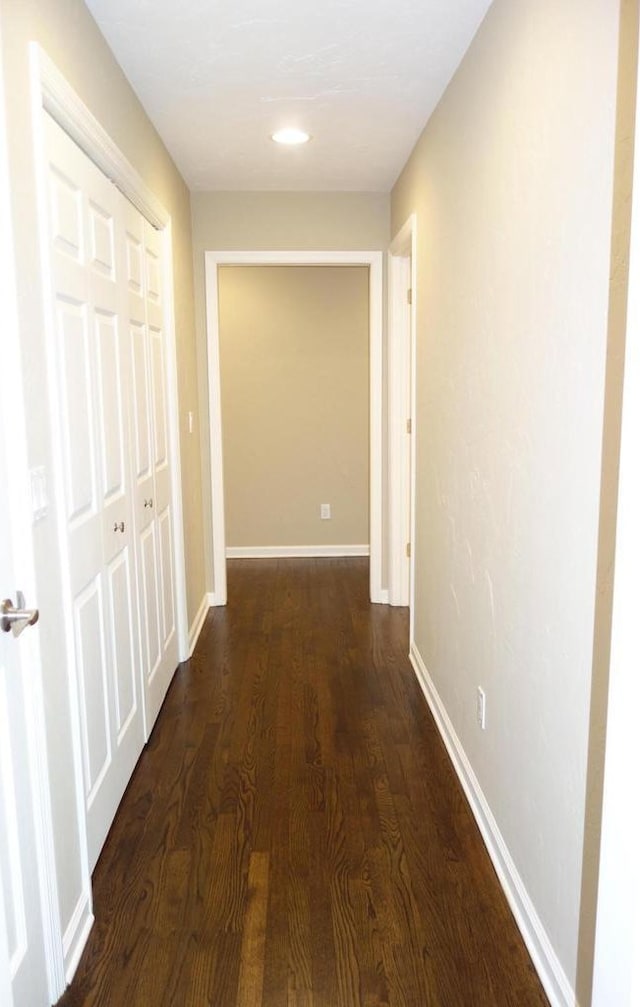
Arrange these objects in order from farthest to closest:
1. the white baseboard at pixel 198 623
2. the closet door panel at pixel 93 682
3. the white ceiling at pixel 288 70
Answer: the white baseboard at pixel 198 623 < the white ceiling at pixel 288 70 < the closet door panel at pixel 93 682

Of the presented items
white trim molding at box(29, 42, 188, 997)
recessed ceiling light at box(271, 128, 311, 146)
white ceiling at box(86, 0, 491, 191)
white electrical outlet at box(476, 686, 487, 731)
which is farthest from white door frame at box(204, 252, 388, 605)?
white electrical outlet at box(476, 686, 487, 731)

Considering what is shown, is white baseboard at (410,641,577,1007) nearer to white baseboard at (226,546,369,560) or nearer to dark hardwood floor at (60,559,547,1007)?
dark hardwood floor at (60,559,547,1007)

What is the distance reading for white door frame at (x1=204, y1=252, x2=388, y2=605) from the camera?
13.8 feet

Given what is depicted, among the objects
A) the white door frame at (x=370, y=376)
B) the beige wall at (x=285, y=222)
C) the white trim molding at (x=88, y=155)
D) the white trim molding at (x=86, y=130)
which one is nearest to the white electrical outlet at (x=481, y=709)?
the white trim molding at (x=88, y=155)

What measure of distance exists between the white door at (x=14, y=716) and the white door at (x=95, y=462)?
28 cm

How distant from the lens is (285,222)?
417 cm

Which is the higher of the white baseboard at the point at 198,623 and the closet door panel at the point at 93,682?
the closet door panel at the point at 93,682

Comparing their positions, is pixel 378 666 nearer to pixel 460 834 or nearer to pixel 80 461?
pixel 460 834

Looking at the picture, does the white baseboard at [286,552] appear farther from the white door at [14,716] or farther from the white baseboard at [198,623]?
the white door at [14,716]

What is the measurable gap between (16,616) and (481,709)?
4.78 feet

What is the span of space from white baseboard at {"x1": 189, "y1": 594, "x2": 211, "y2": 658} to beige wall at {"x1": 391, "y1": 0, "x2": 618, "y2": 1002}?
1546 mm

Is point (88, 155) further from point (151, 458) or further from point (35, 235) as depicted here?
point (151, 458)

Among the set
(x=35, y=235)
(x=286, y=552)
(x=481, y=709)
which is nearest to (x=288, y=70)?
(x=35, y=235)

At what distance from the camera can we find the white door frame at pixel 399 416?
413 cm
